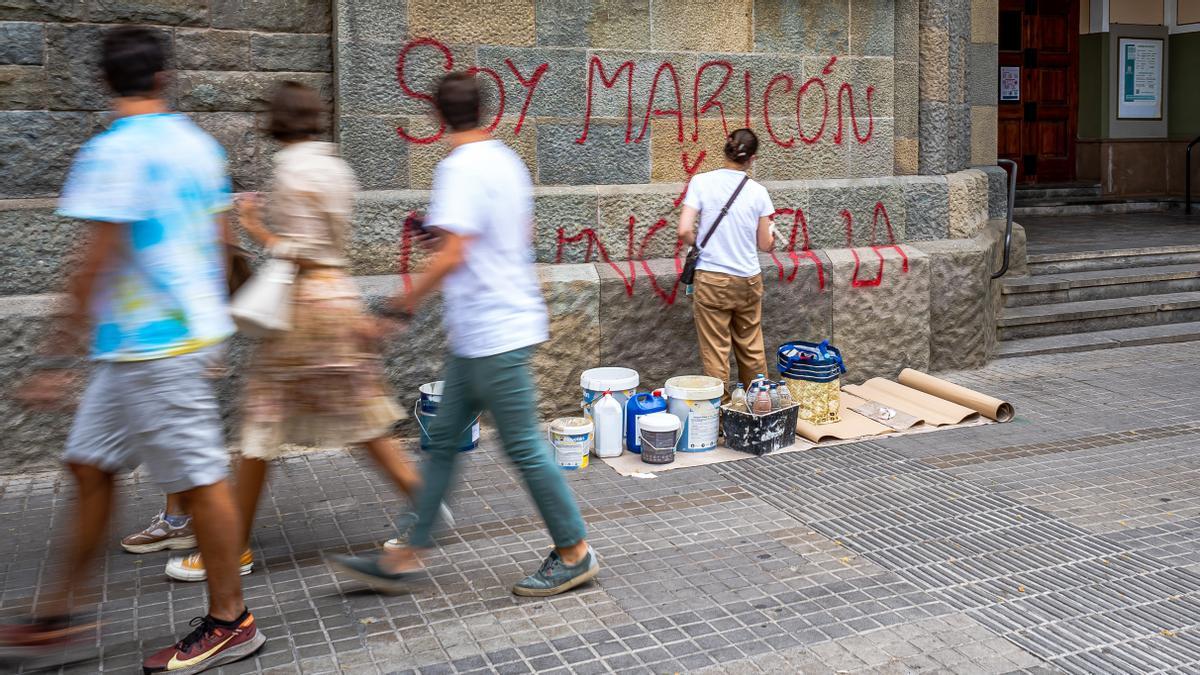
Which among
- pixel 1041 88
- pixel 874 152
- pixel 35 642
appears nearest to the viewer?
pixel 35 642

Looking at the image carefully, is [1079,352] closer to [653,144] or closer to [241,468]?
[653,144]

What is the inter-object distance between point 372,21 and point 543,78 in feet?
3.45

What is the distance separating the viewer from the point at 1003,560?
488 centimetres

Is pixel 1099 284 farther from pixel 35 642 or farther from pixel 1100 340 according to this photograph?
pixel 35 642

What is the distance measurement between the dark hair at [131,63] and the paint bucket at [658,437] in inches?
124

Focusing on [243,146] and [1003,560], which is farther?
[243,146]

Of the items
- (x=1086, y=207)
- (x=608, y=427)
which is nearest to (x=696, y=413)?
(x=608, y=427)

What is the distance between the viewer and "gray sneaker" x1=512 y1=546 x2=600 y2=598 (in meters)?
4.48

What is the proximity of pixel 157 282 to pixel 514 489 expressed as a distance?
2.48m

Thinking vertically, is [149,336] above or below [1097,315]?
above

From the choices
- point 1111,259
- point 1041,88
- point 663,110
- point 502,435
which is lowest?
point 502,435

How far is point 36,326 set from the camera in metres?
5.99

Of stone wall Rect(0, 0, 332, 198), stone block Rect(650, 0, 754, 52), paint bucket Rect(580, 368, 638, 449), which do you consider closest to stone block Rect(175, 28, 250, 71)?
stone wall Rect(0, 0, 332, 198)

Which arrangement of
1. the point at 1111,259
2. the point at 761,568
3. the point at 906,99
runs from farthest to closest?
the point at 1111,259, the point at 906,99, the point at 761,568
